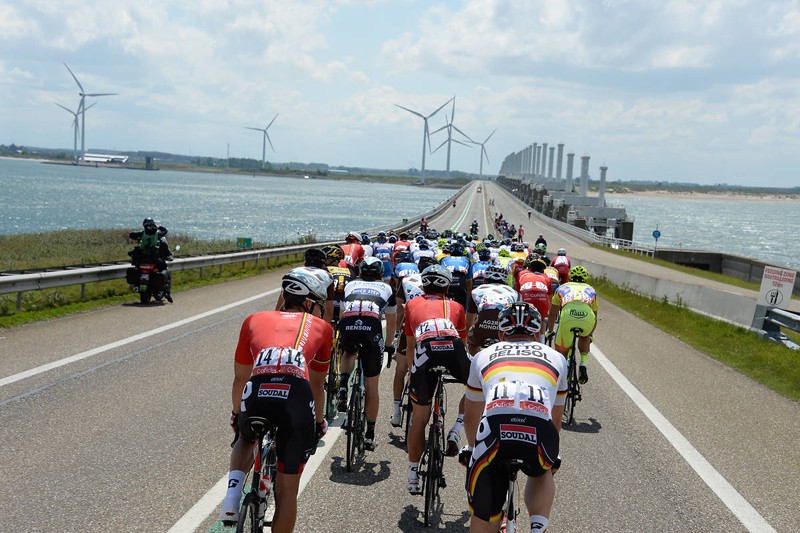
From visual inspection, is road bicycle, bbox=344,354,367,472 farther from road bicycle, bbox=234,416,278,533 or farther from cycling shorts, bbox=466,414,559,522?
cycling shorts, bbox=466,414,559,522

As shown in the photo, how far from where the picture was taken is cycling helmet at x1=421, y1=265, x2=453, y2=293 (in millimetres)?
7266

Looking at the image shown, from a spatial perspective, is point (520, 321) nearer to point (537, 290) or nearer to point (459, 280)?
point (537, 290)

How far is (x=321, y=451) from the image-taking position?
7.96 metres

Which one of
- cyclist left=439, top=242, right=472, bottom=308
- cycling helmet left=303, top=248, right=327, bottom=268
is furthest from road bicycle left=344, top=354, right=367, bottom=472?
cyclist left=439, top=242, right=472, bottom=308

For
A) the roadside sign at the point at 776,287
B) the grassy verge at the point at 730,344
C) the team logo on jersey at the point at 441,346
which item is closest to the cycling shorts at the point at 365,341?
the team logo on jersey at the point at 441,346

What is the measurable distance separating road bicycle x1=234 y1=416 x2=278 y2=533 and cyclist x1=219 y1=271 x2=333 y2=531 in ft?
0.15

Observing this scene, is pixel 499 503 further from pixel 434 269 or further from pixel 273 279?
pixel 273 279

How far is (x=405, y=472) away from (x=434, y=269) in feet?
6.17

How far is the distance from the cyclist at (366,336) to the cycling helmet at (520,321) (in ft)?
9.12

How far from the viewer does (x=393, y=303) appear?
9.23 meters

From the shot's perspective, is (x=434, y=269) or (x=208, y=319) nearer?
(x=434, y=269)

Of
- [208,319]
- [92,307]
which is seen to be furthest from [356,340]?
[92,307]

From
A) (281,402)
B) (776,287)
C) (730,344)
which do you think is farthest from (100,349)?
(776,287)

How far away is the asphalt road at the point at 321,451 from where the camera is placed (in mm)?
6123
